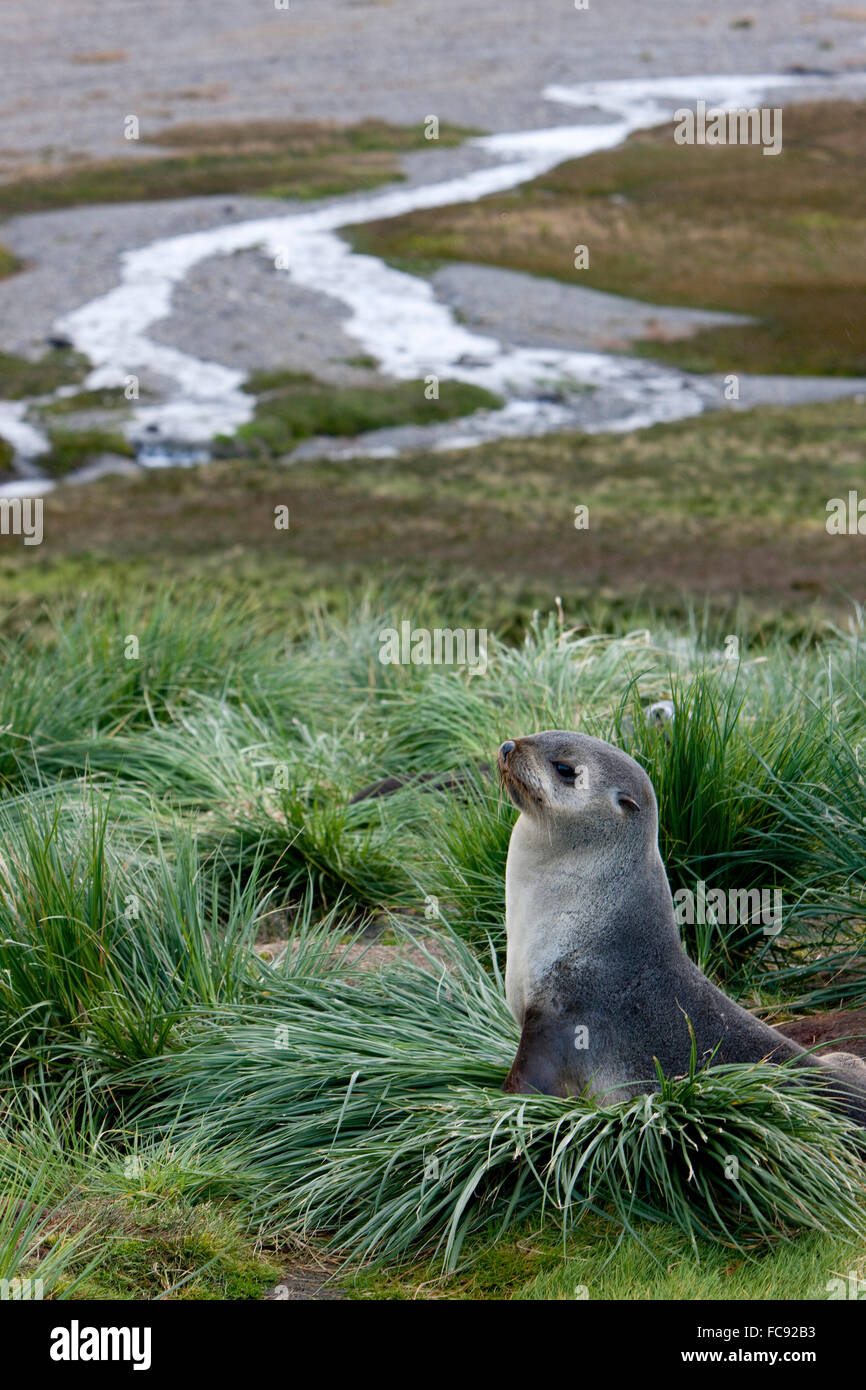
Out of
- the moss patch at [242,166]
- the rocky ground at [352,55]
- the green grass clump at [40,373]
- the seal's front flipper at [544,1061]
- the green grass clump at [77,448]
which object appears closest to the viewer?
the seal's front flipper at [544,1061]

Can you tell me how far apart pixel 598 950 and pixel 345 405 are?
4032 centimetres

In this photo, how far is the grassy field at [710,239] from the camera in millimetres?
50844

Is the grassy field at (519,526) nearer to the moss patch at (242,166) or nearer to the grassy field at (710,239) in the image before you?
the grassy field at (710,239)

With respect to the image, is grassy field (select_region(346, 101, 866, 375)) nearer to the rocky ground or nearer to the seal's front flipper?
the rocky ground

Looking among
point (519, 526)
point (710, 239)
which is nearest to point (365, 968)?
point (519, 526)

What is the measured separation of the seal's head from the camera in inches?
191

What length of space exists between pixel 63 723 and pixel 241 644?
7.14 feet

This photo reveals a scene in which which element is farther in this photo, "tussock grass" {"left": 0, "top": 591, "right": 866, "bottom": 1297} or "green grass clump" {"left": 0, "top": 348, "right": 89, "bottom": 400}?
"green grass clump" {"left": 0, "top": 348, "right": 89, "bottom": 400}

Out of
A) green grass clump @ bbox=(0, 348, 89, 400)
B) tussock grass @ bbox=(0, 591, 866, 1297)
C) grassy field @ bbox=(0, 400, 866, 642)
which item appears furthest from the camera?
green grass clump @ bbox=(0, 348, 89, 400)

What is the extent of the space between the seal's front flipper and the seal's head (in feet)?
1.99

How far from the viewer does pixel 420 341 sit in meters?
49.5

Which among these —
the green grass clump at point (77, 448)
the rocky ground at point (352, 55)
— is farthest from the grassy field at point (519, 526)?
the rocky ground at point (352, 55)

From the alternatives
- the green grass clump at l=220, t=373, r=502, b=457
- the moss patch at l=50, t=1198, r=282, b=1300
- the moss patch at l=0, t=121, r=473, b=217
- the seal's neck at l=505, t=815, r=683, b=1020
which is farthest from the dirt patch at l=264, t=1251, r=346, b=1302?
A: the moss patch at l=0, t=121, r=473, b=217
